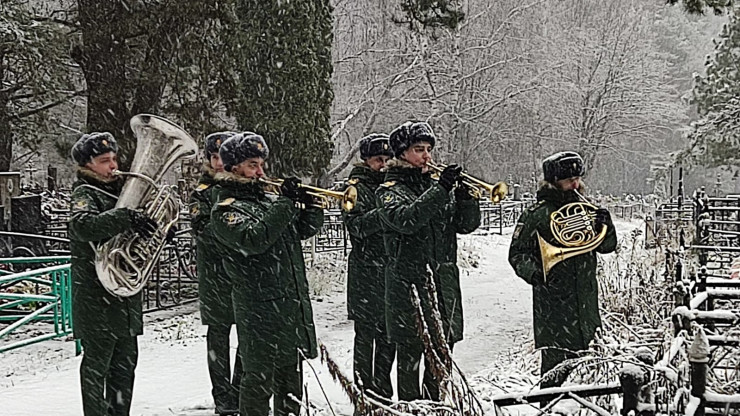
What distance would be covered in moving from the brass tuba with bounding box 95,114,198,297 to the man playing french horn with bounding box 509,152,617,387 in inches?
87.5

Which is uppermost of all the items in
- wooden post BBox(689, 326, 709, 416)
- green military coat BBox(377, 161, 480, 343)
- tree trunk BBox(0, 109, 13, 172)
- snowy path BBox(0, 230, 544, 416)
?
tree trunk BBox(0, 109, 13, 172)

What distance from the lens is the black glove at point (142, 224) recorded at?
4.68 metres

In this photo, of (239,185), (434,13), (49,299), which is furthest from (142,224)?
(434,13)

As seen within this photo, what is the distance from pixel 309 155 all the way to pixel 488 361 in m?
Answer: 5.23

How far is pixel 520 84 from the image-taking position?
26703mm

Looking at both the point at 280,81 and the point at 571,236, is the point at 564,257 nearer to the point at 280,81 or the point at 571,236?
the point at 571,236

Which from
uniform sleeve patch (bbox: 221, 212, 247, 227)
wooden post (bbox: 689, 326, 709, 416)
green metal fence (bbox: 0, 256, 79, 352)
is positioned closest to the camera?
wooden post (bbox: 689, 326, 709, 416)

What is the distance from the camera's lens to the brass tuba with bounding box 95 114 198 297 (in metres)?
4.78

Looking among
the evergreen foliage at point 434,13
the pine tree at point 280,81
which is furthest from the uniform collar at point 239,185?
the pine tree at point 280,81

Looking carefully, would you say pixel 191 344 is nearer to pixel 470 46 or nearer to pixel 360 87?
pixel 360 87

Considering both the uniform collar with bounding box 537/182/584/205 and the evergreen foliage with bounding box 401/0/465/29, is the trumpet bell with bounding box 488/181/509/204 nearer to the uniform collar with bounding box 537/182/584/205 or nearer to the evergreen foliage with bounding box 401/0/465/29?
the uniform collar with bounding box 537/182/584/205

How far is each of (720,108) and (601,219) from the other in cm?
1876

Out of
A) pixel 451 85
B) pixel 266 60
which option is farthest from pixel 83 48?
pixel 451 85

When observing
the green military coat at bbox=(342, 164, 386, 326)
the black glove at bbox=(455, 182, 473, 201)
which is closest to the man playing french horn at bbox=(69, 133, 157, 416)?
the green military coat at bbox=(342, 164, 386, 326)
